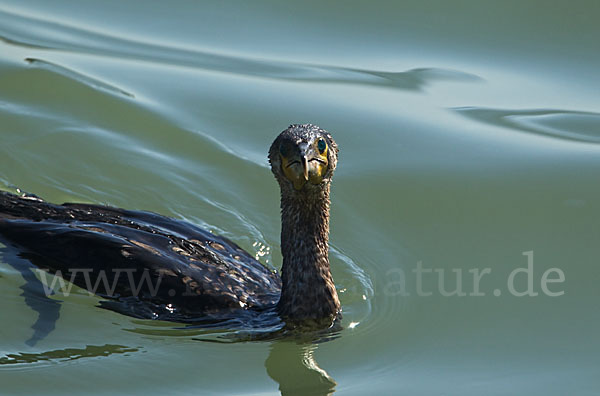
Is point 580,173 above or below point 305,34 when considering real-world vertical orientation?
below

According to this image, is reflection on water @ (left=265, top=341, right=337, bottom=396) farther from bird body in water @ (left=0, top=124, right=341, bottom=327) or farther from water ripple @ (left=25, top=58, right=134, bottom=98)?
water ripple @ (left=25, top=58, right=134, bottom=98)

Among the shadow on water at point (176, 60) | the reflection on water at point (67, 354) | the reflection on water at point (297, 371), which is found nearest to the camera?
the reflection on water at point (297, 371)

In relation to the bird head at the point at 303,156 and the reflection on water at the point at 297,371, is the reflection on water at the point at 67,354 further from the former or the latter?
the bird head at the point at 303,156

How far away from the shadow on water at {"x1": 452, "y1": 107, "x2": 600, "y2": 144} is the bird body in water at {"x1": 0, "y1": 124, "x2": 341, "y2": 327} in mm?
3410

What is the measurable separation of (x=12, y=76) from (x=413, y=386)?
18.7 feet

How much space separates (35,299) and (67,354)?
790mm

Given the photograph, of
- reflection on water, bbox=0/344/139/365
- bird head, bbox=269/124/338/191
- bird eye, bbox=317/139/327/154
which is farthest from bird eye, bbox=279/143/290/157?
reflection on water, bbox=0/344/139/365

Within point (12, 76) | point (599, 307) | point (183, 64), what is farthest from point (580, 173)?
point (12, 76)

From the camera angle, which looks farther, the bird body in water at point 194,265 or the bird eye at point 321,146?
the bird body in water at point 194,265

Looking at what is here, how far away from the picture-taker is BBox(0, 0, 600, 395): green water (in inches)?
219

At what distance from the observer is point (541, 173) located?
8.02 meters

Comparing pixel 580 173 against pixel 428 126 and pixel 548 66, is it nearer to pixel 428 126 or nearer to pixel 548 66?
pixel 428 126

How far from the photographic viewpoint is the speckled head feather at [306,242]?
576 centimetres

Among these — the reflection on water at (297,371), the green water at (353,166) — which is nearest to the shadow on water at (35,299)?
the green water at (353,166)
